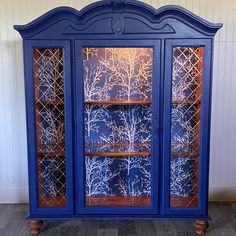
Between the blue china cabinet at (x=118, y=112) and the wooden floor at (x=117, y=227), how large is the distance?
0.52ft

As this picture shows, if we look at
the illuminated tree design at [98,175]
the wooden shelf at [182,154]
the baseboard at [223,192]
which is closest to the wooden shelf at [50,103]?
the illuminated tree design at [98,175]

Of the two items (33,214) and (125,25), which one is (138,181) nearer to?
(33,214)

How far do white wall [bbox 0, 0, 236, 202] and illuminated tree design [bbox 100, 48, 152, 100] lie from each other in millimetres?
829

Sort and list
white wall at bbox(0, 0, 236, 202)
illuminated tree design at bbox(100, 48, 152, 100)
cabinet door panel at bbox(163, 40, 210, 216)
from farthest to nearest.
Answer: white wall at bbox(0, 0, 236, 202)
illuminated tree design at bbox(100, 48, 152, 100)
cabinet door panel at bbox(163, 40, 210, 216)

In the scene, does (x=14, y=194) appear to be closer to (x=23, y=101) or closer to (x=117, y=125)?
(x=23, y=101)

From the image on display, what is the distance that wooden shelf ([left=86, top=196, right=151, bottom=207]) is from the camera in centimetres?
274

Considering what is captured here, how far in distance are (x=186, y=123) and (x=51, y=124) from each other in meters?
1.24

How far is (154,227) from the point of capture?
2844mm

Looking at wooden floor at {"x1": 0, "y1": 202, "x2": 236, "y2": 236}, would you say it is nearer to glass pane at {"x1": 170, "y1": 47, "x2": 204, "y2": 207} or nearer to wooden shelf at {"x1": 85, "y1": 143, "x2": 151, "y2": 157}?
glass pane at {"x1": 170, "y1": 47, "x2": 204, "y2": 207}

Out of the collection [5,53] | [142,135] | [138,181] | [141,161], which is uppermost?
[5,53]

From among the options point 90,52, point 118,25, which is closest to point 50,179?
point 90,52

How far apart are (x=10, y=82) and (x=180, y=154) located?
193 cm

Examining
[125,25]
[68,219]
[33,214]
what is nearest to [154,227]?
[68,219]

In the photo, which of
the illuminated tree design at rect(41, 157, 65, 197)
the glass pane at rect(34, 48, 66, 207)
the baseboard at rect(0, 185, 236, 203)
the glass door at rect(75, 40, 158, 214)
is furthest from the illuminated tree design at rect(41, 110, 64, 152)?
the baseboard at rect(0, 185, 236, 203)
